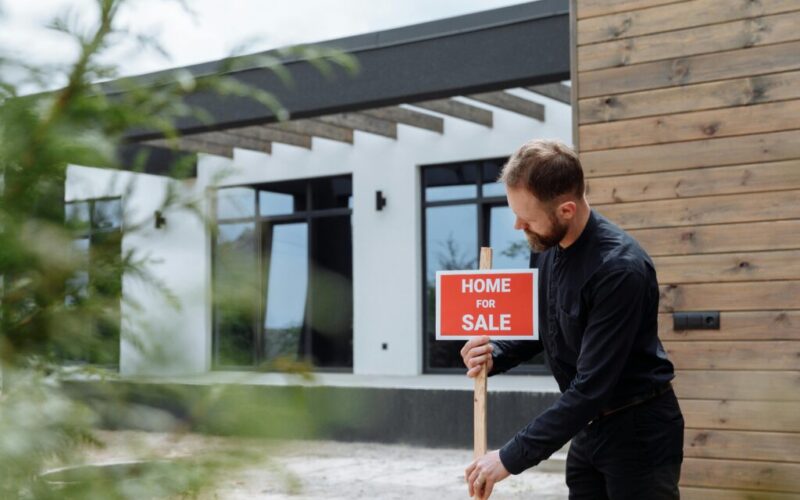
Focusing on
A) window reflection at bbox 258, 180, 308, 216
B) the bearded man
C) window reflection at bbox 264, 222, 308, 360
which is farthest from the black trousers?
window reflection at bbox 258, 180, 308, 216

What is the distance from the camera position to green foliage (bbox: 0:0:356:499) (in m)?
1.03

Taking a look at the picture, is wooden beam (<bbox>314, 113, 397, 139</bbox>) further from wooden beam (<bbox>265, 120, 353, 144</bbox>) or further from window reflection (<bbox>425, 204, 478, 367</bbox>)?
window reflection (<bbox>425, 204, 478, 367</bbox>)

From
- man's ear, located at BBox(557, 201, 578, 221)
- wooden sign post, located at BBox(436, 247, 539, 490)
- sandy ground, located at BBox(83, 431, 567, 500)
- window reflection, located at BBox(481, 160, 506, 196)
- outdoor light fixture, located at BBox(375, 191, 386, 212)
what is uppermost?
window reflection, located at BBox(481, 160, 506, 196)

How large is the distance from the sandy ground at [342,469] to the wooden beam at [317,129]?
3.71m

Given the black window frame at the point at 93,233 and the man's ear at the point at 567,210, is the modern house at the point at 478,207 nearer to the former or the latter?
the black window frame at the point at 93,233

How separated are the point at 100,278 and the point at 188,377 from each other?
0.51 ft

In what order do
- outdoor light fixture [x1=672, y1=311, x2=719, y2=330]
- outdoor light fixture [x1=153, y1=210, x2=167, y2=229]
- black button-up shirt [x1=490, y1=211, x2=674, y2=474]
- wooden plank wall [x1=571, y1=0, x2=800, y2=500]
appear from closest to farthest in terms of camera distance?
1. outdoor light fixture [x1=153, y1=210, x2=167, y2=229]
2. black button-up shirt [x1=490, y1=211, x2=674, y2=474]
3. wooden plank wall [x1=571, y1=0, x2=800, y2=500]
4. outdoor light fixture [x1=672, y1=311, x2=719, y2=330]

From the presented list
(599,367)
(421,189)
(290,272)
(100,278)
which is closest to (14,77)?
(100,278)

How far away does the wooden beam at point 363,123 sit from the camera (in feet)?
38.0

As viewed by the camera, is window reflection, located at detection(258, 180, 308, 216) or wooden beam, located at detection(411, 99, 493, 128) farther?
window reflection, located at detection(258, 180, 308, 216)

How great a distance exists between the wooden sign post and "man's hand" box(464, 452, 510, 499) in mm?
231

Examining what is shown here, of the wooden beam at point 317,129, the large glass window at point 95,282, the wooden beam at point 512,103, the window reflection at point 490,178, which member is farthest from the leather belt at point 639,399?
the wooden beam at point 317,129

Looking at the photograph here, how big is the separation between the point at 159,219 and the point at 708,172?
399 centimetres

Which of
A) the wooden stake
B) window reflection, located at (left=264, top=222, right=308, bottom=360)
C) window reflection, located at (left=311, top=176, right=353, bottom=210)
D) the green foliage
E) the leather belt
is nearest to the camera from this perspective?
the green foliage
